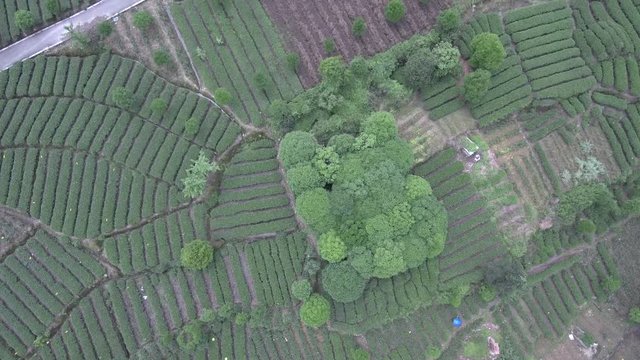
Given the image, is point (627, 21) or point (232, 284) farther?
point (627, 21)

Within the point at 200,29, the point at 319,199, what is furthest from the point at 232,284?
the point at 200,29

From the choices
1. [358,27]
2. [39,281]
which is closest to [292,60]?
[358,27]

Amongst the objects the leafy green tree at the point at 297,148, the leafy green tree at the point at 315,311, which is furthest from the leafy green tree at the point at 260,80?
the leafy green tree at the point at 315,311

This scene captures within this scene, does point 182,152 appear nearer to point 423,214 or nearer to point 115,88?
point 115,88

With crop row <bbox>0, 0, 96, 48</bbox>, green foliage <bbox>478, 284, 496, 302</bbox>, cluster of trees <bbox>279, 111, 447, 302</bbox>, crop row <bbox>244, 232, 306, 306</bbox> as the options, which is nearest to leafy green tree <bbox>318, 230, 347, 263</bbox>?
cluster of trees <bbox>279, 111, 447, 302</bbox>

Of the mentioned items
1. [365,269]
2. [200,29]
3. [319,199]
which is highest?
[200,29]

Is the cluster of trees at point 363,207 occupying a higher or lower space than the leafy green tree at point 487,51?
lower

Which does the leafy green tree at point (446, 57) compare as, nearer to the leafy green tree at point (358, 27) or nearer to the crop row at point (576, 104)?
the leafy green tree at point (358, 27)

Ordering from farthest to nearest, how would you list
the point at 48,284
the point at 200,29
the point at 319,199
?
the point at 200,29 < the point at 48,284 < the point at 319,199
